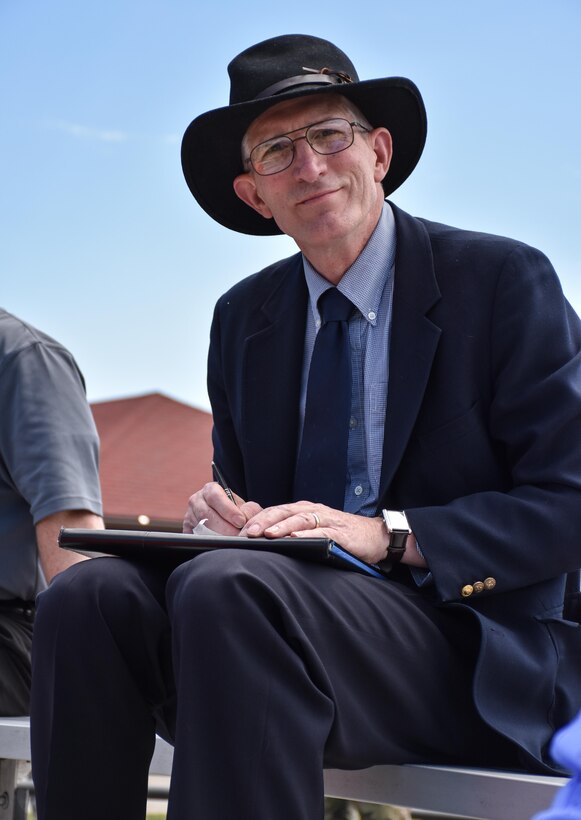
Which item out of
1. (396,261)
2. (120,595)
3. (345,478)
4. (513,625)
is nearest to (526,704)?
(513,625)

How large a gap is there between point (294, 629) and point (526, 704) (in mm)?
636

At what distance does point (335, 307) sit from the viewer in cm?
269

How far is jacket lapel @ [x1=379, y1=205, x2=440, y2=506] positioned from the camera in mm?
2426

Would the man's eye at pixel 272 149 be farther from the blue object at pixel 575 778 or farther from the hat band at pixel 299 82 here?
the blue object at pixel 575 778

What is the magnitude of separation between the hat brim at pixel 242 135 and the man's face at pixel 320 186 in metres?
0.05

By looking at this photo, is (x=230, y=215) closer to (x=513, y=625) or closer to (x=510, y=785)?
Result: (x=513, y=625)

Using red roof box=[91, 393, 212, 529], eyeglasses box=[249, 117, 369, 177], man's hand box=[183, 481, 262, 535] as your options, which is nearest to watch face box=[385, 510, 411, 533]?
man's hand box=[183, 481, 262, 535]

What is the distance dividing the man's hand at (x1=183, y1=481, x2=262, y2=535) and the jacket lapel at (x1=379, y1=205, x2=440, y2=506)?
0.99ft

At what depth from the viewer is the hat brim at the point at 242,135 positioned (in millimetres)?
2701

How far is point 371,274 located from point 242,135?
51 centimetres

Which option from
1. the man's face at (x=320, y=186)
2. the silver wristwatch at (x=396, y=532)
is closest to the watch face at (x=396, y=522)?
the silver wristwatch at (x=396, y=532)

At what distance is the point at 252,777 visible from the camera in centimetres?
169

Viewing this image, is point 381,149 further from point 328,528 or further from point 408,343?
point 328,528

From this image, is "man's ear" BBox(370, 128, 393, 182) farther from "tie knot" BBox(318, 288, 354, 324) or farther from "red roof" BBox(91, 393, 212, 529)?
"red roof" BBox(91, 393, 212, 529)
